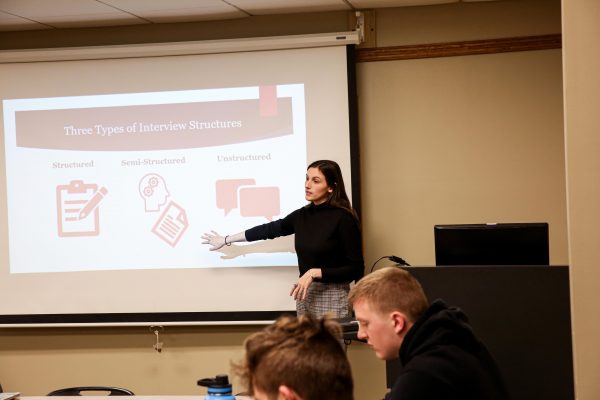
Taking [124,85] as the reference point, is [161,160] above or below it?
below

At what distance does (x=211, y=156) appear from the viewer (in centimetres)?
539

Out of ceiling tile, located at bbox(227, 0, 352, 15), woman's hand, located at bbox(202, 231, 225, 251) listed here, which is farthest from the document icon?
ceiling tile, located at bbox(227, 0, 352, 15)

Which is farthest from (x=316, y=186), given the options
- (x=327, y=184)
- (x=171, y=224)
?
(x=171, y=224)

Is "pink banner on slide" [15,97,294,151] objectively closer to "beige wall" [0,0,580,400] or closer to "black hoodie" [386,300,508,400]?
"beige wall" [0,0,580,400]

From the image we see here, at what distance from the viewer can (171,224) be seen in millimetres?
5430

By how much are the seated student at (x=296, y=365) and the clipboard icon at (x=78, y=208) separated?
4.04 metres

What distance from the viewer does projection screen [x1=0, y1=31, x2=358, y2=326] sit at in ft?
17.4

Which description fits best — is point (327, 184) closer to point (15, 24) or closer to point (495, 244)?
point (495, 244)

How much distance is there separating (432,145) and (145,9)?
198 cm

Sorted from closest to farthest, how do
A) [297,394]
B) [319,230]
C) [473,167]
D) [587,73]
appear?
1. [297,394]
2. [587,73]
3. [319,230]
4. [473,167]

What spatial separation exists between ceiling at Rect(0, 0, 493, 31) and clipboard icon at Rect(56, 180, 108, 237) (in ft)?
3.51

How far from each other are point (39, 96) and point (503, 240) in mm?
3465

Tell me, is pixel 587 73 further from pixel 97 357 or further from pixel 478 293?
pixel 97 357

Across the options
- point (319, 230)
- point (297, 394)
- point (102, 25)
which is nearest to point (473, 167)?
point (319, 230)
